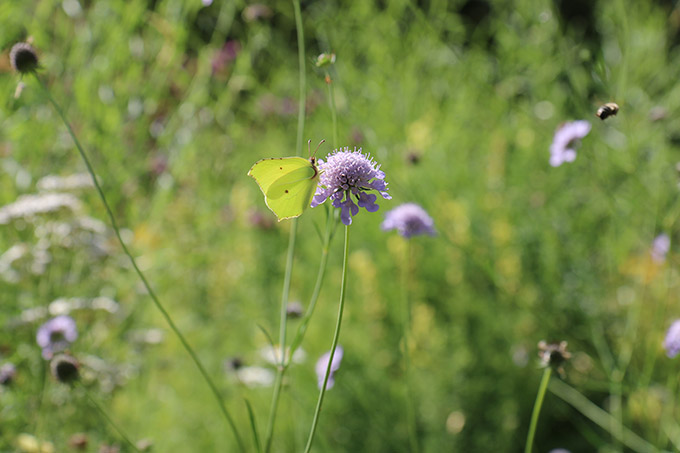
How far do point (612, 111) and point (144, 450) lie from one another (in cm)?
99

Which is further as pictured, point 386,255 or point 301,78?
point 386,255

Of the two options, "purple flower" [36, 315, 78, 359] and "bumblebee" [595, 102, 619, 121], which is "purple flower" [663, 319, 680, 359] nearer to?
"bumblebee" [595, 102, 619, 121]

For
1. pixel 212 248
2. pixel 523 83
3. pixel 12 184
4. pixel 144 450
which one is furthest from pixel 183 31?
pixel 144 450

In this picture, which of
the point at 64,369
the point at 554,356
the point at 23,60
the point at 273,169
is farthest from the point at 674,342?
the point at 23,60

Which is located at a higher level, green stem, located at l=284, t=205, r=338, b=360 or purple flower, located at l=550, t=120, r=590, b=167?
purple flower, located at l=550, t=120, r=590, b=167

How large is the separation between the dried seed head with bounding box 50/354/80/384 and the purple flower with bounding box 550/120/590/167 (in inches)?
37.6

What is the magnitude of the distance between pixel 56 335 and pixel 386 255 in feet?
3.60

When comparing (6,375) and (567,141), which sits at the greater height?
(567,141)

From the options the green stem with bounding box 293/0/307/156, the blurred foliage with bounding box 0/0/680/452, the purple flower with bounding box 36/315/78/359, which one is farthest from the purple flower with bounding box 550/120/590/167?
the purple flower with bounding box 36/315/78/359

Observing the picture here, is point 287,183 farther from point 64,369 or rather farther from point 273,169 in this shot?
point 64,369

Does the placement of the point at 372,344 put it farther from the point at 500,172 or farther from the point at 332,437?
the point at 500,172

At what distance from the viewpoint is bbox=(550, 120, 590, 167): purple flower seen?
1.16m

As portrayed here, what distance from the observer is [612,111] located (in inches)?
36.8

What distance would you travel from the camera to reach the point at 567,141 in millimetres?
1191
